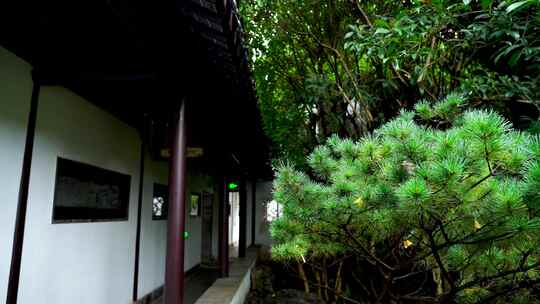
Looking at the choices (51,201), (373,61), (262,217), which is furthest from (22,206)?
(262,217)

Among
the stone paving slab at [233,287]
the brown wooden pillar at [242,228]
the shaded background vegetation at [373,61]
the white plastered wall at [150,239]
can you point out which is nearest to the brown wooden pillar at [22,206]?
the white plastered wall at [150,239]

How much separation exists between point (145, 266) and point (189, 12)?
4.36 meters

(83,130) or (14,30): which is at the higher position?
(14,30)

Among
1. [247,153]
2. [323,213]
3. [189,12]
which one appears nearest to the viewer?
[189,12]

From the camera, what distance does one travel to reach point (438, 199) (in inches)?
Result: 57.9

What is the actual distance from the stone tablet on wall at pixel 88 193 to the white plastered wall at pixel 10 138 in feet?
1.86

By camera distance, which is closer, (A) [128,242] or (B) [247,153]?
(A) [128,242]

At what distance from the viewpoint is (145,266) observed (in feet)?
16.6

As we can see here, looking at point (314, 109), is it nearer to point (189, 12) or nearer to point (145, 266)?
point (145, 266)

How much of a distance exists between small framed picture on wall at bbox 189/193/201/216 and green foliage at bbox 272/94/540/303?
5.66 m

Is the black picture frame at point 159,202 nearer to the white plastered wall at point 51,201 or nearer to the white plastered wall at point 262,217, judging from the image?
the white plastered wall at point 51,201

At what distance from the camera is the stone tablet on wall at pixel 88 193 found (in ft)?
10.6

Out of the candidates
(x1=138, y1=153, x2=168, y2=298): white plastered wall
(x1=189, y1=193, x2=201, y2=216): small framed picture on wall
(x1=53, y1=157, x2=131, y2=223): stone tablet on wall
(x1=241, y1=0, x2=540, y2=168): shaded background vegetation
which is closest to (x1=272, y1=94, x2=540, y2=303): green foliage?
(x1=241, y1=0, x2=540, y2=168): shaded background vegetation

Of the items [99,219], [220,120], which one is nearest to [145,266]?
[99,219]
